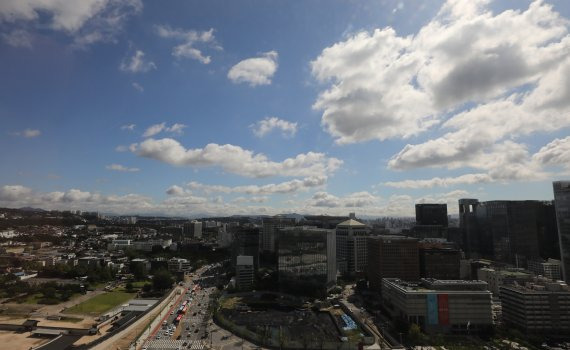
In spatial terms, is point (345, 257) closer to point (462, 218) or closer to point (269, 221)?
point (269, 221)

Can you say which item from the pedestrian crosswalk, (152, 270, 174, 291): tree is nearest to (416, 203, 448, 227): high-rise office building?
(152, 270, 174, 291): tree

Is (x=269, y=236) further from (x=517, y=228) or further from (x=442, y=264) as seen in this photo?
(x=517, y=228)

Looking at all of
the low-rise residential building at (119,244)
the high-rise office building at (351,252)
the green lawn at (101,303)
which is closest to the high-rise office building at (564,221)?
the high-rise office building at (351,252)

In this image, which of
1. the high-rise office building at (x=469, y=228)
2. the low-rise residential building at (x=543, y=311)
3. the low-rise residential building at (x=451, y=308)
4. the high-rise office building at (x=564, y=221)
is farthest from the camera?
the high-rise office building at (x=469, y=228)

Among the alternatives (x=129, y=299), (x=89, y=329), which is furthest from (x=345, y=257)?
(x=89, y=329)

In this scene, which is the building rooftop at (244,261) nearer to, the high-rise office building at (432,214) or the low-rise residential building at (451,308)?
the low-rise residential building at (451,308)
